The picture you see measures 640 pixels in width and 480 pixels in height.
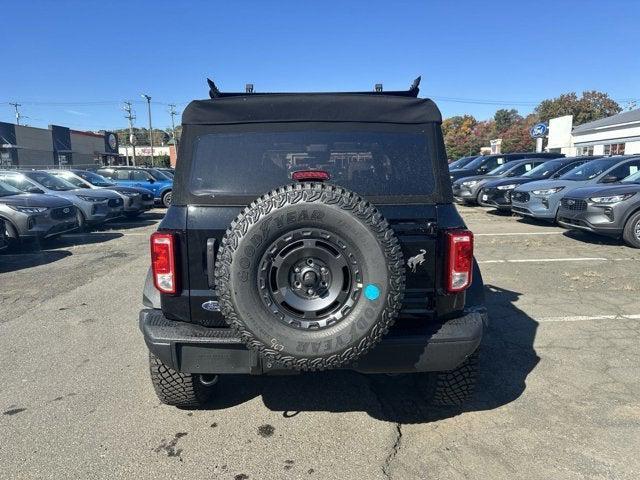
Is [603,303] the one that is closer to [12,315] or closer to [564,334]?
[564,334]

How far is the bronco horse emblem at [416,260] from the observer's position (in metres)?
2.71

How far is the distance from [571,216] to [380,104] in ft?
24.5

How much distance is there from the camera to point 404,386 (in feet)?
11.6

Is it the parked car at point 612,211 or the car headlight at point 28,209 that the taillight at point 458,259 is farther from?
the car headlight at point 28,209

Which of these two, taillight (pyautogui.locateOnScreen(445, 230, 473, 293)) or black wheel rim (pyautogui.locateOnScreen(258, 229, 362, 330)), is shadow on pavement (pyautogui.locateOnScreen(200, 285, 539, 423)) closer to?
taillight (pyautogui.locateOnScreen(445, 230, 473, 293))

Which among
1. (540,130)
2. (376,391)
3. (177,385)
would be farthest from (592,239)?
(540,130)

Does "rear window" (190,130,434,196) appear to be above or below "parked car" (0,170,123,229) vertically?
above

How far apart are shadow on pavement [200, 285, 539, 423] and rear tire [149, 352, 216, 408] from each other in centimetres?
19

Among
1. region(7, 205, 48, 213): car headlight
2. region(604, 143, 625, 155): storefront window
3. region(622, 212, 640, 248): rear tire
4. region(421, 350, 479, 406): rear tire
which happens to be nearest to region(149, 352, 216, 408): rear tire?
region(421, 350, 479, 406): rear tire

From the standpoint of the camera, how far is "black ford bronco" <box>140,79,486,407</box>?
240 cm

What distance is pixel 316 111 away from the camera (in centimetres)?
293

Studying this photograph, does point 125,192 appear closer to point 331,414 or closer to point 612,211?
point 612,211

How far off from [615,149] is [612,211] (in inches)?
1267

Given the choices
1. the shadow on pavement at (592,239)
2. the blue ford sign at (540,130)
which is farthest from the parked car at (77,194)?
the blue ford sign at (540,130)
